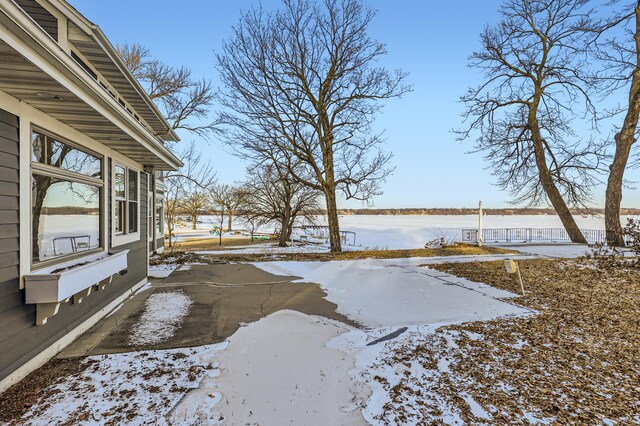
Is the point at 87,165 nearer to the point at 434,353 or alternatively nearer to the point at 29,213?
the point at 29,213

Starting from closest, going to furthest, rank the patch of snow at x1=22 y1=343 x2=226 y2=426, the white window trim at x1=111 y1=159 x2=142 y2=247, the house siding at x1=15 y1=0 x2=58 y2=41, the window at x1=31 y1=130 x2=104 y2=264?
the patch of snow at x1=22 y1=343 x2=226 y2=426 → the window at x1=31 y1=130 x2=104 y2=264 → the house siding at x1=15 y1=0 x2=58 y2=41 → the white window trim at x1=111 y1=159 x2=142 y2=247

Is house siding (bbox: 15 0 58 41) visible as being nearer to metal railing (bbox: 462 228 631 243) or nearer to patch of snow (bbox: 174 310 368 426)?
patch of snow (bbox: 174 310 368 426)

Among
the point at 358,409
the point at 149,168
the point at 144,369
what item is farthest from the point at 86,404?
the point at 149,168

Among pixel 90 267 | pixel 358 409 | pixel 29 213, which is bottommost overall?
pixel 358 409

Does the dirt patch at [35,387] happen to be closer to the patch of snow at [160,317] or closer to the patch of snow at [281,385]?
the patch of snow at [160,317]

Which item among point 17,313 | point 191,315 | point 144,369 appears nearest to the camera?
point 17,313

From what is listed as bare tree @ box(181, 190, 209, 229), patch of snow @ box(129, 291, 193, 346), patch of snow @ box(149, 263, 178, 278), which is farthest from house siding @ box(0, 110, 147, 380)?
bare tree @ box(181, 190, 209, 229)

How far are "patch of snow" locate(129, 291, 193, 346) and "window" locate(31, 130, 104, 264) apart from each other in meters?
1.25

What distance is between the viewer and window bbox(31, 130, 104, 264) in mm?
3223

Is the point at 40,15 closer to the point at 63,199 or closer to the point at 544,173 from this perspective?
the point at 63,199

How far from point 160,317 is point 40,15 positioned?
457cm

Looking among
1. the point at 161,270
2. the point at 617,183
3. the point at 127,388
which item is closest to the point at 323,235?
the point at 617,183

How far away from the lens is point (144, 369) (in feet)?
10.2

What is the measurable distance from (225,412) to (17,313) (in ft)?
7.06
